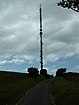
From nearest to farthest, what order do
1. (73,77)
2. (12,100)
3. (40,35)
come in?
(12,100) < (73,77) < (40,35)

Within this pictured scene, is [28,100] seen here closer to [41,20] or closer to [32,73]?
[32,73]

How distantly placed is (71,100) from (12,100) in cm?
1069

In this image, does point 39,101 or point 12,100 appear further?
point 12,100

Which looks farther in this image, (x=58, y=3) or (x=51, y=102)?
(x=51, y=102)

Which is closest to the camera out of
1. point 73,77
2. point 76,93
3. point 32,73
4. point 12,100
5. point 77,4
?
point 77,4

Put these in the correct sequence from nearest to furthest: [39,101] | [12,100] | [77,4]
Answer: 1. [77,4]
2. [39,101]
3. [12,100]

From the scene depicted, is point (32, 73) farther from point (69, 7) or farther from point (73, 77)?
point (69, 7)

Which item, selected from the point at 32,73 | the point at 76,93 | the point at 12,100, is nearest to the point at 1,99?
the point at 12,100

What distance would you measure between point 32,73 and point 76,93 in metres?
47.4

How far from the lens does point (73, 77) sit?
57156 millimetres

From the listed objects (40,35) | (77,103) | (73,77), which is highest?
(40,35)

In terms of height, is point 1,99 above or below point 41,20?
below

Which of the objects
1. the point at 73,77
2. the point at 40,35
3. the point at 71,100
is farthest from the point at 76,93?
the point at 40,35

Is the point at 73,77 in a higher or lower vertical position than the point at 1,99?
higher
